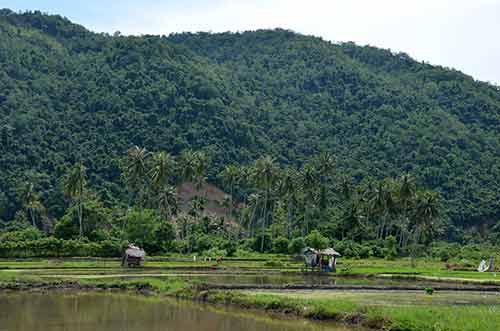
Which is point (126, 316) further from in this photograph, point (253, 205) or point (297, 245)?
point (253, 205)

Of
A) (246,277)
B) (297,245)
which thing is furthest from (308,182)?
(246,277)

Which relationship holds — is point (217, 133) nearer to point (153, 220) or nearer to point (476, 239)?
point (476, 239)

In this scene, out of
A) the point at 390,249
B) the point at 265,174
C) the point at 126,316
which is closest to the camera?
the point at 126,316

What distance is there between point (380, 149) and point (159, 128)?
58.7 metres

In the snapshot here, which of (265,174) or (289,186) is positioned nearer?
(265,174)

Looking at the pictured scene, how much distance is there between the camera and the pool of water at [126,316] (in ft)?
125

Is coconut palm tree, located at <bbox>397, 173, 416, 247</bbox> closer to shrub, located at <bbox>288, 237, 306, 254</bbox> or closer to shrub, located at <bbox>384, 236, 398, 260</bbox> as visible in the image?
shrub, located at <bbox>384, 236, 398, 260</bbox>

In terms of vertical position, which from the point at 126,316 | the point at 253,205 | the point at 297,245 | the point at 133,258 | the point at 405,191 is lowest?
the point at 126,316

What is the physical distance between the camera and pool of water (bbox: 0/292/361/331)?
38000mm

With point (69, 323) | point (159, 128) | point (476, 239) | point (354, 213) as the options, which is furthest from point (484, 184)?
point (69, 323)

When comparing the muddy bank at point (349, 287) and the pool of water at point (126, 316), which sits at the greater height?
the muddy bank at point (349, 287)

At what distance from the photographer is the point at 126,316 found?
4147 cm

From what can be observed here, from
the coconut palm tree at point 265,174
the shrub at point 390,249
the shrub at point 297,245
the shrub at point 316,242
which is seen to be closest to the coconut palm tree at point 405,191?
the shrub at point 390,249

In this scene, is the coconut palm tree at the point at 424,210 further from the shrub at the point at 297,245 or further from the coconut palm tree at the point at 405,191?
the shrub at the point at 297,245
